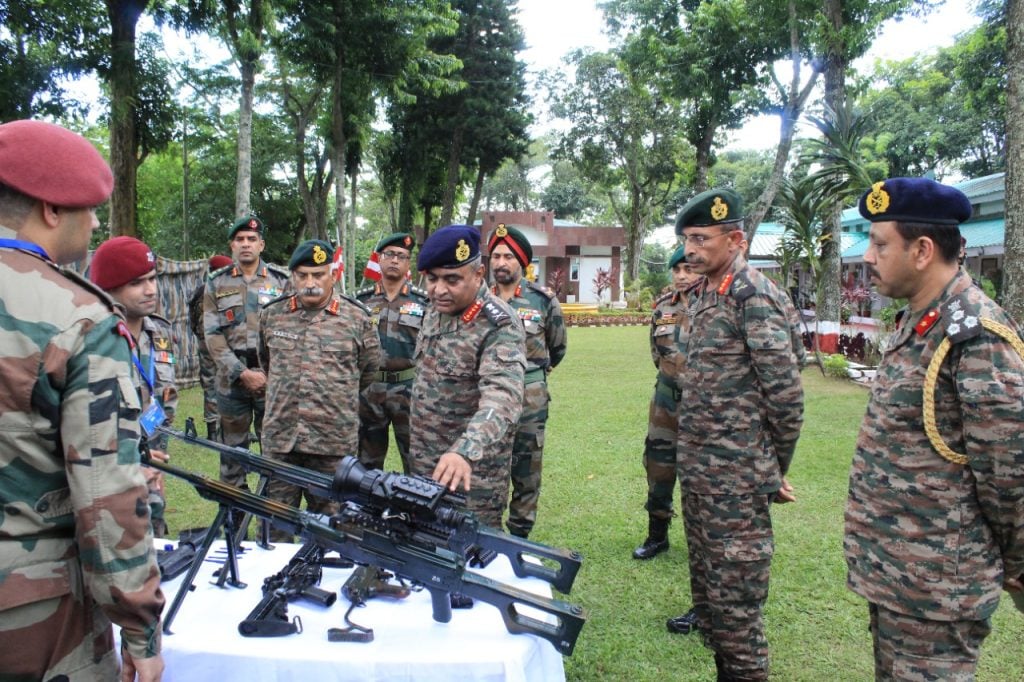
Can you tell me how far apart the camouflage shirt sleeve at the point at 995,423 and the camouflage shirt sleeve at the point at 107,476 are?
7.14 feet

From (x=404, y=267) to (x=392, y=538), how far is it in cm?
314

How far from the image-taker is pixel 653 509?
4402 mm

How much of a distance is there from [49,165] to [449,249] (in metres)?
1.58

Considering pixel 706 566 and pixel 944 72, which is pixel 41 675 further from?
pixel 944 72

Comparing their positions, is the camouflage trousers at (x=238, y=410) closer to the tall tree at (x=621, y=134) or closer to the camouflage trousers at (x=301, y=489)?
the camouflage trousers at (x=301, y=489)

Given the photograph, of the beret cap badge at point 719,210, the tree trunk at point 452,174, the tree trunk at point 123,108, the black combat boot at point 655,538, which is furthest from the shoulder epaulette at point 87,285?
the tree trunk at point 452,174

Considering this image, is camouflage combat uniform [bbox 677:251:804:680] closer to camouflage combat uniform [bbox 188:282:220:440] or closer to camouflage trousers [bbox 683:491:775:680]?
camouflage trousers [bbox 683:491:775:680]

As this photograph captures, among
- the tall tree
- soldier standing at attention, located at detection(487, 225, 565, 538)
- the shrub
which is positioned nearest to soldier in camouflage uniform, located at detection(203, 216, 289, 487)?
soldier standing at attention, located at detection(487, 225, 565, 538)

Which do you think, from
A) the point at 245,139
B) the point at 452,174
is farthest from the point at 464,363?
Result: the point at 452,174

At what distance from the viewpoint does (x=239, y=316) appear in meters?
5.16

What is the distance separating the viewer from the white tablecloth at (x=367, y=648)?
197 cm

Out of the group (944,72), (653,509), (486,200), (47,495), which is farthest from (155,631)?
(486,200)

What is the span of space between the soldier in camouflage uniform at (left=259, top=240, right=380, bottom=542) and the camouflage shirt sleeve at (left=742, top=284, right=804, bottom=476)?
7.19 feet

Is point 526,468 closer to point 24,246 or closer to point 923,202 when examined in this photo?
point 923,202
